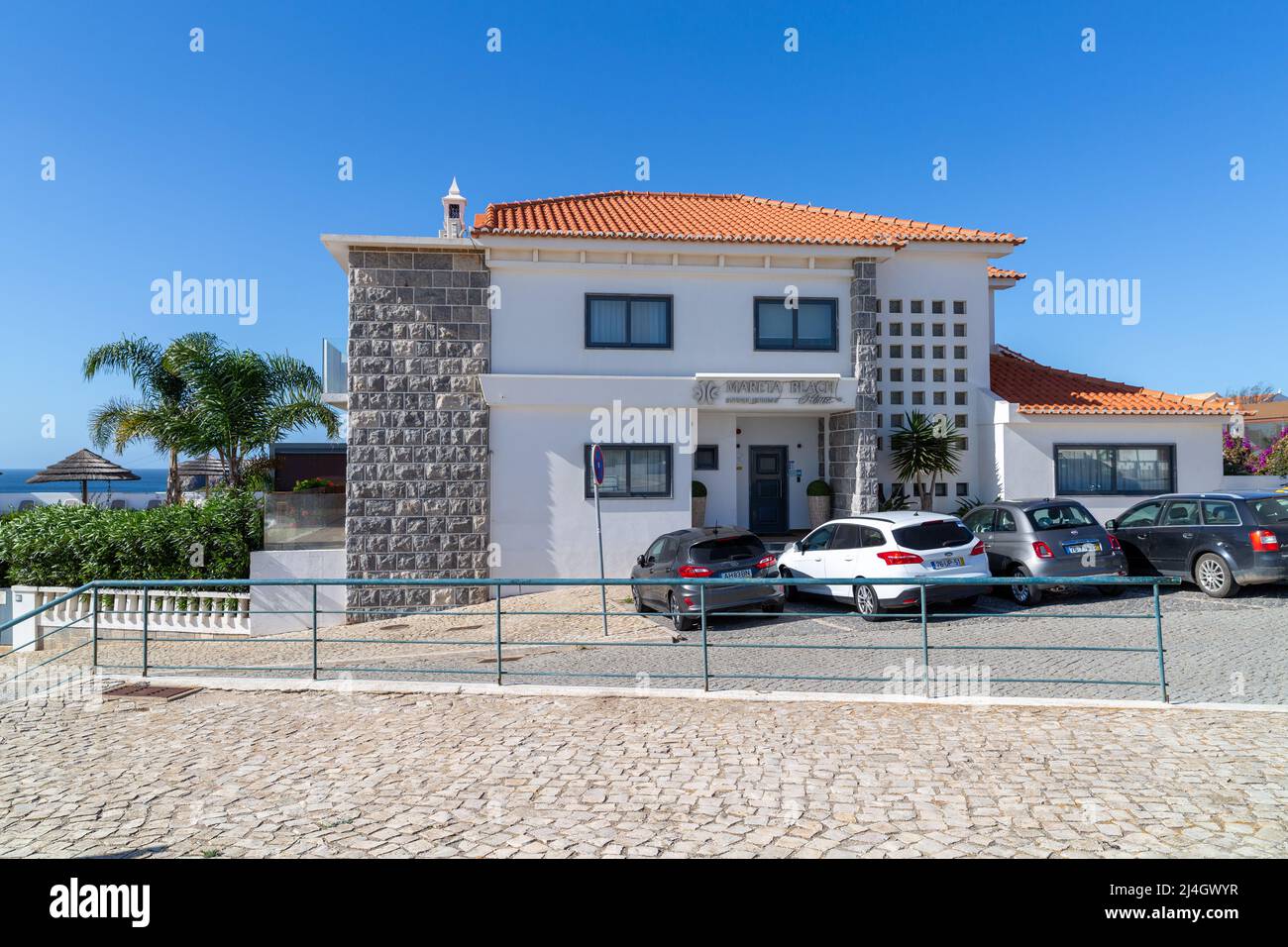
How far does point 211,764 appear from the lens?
6.10 m

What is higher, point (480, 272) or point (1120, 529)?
point (480, 272)

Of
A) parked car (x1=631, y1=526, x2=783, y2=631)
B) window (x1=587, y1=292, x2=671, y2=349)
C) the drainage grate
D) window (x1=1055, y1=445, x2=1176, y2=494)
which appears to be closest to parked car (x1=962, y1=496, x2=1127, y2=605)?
parked car (x1=631, y1=526, x2=783, y2=631)

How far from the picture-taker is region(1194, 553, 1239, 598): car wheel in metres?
12.7

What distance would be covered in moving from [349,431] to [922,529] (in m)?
11.2

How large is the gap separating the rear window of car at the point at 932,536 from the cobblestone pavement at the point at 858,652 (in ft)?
3.69

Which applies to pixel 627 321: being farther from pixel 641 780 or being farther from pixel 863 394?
pixel 641 780

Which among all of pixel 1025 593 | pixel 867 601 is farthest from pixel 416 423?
pixel 1025 593

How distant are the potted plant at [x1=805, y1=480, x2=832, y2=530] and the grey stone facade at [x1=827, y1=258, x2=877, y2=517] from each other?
86 centimetres

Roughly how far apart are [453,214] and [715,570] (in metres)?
10.5

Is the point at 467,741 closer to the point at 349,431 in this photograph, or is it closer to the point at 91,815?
the point at 91,815

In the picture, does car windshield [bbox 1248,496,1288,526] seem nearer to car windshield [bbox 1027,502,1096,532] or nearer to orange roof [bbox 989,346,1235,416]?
car windshield [bbox 1027,502,1096,532]

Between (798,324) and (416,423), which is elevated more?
(798,324)

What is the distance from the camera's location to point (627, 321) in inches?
679

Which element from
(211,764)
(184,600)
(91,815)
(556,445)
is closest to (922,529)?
(556,445)
